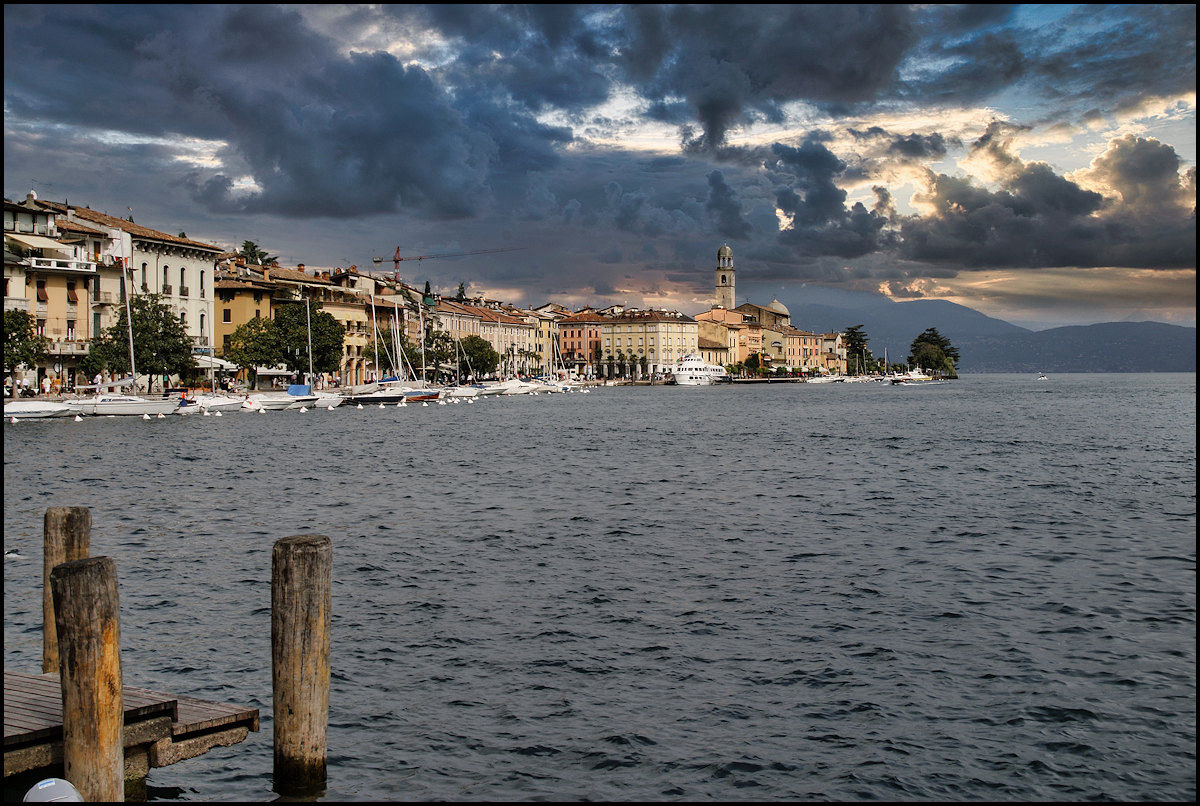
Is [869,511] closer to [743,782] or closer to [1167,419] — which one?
[743,782]

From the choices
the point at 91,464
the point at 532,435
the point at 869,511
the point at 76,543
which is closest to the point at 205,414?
the point at 532,435

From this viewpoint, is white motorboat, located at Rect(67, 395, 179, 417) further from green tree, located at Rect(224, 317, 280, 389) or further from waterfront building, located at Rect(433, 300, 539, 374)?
waterfront building, located at Rect(433, 300, 539, 374)

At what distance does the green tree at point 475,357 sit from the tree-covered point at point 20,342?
7647cm

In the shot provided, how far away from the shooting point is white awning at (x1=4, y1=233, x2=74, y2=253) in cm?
6638

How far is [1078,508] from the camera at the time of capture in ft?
82.3

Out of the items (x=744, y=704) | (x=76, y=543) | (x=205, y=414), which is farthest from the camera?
(x=205, y=414)

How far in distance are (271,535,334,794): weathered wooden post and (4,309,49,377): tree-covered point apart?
51905mm

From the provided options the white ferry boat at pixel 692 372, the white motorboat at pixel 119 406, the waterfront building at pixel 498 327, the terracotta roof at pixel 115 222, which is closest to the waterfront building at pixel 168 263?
the terracotta roof at pixel 115 222

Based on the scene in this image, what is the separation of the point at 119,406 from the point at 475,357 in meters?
78.9

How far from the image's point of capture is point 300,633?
7340 millimetres

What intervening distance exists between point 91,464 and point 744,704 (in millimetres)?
30534

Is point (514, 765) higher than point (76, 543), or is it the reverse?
point (76, 543)

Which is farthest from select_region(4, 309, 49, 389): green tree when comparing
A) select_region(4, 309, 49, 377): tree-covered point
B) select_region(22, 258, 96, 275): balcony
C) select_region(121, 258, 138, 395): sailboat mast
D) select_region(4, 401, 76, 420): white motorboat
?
select_region(22, 258, 96, 275): balcony

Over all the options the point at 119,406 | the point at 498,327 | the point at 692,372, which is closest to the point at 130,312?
the point at 119,406
